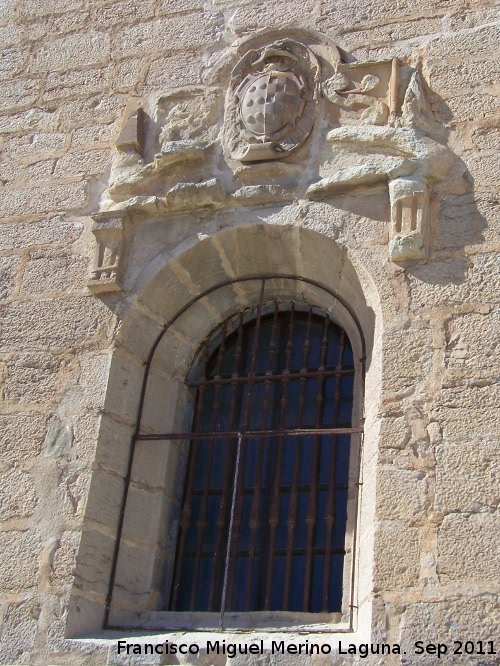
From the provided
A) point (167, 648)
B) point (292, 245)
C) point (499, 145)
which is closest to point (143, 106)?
point (292, 245)

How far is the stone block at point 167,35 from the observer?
5395mm

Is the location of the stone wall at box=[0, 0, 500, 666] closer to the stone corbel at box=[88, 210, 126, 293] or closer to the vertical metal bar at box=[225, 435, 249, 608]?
the stone corbel at box=[88, 210, 126, 293]

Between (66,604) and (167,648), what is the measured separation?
1.59 ft

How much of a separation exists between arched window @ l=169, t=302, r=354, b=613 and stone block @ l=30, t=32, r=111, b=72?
64.5 inches

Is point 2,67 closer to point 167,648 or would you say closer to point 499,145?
point 499,145

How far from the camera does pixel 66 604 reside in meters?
4.25

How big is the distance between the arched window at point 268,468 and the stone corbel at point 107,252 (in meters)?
0.58

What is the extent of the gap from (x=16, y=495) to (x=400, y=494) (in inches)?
65.9

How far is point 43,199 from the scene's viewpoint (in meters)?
5.29

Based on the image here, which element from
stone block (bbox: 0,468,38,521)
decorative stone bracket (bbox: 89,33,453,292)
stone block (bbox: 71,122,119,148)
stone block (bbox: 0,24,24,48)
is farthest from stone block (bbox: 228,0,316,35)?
stone block (bbox: 0,468,38,521)

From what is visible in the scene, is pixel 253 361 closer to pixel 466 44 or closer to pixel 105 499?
pixel 105 499

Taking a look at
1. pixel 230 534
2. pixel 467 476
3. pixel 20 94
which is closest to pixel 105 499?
pixel 230 534

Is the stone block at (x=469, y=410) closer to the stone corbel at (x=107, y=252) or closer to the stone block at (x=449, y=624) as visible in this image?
the stone block at (x=449, y=624)

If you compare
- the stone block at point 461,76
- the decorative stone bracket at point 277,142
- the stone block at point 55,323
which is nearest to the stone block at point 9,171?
the decorative stone bracket at point 277,142
